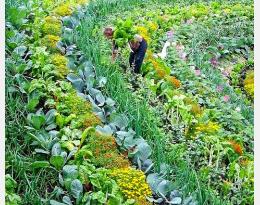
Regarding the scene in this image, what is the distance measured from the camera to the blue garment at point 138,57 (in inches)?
246

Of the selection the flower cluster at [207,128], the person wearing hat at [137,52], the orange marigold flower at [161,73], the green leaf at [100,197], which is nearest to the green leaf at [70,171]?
the green leaf at [100,197]

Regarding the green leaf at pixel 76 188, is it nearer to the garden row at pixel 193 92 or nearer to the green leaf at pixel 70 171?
the green leaf at pixel 70 171

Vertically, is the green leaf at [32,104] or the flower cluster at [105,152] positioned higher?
the green leaf at [32,104]

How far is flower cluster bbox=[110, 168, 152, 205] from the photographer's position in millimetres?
3662

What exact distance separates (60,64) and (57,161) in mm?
1747

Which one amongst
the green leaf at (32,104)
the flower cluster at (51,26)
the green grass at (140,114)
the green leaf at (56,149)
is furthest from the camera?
the flower cluster at (51,26)

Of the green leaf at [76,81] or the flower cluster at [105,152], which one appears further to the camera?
the green leaf at [76,81]

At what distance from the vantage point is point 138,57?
6.26 meters

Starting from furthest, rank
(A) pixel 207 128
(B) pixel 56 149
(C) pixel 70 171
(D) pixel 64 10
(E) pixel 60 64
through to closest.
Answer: (D) pixel 64 10, (A) pixel 207 128, (E) pixel 60 64, (B) pixel 56 149, (C) pixel 70 171

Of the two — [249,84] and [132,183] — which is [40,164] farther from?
[249,84]

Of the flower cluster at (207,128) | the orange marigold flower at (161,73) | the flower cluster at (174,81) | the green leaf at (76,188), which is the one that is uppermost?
the green leaf at (76,188)

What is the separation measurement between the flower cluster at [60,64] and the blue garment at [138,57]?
117 centimetres

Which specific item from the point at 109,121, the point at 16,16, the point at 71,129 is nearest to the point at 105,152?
the point at 71,129

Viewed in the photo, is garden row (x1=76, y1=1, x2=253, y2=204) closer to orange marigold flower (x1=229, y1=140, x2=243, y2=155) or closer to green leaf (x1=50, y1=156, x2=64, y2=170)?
orange marigold flower (x1=229, y1=140, x2=243, y2=155)
